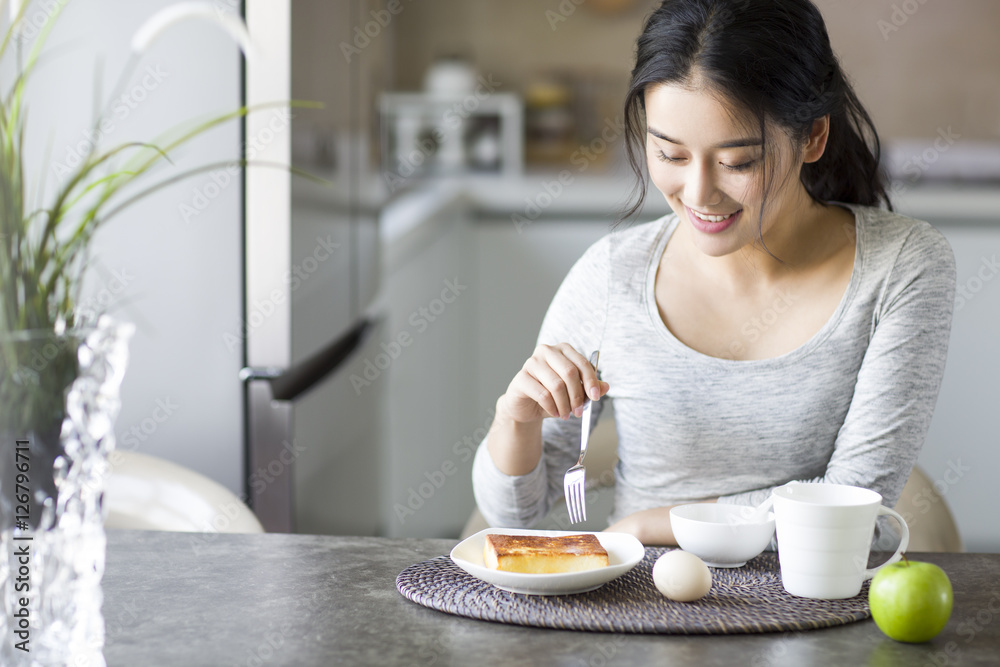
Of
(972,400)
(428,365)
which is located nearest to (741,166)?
(428,365)

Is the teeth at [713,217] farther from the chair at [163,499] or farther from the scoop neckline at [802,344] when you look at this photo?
the chair at [163,499]

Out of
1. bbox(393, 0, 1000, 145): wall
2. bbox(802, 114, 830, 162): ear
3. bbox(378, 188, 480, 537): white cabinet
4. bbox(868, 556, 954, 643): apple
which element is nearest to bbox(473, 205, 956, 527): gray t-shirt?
bbox(802, 114, 830, 162): ear

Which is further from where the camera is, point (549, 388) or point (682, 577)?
point (549, 388)

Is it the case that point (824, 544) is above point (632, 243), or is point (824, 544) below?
below

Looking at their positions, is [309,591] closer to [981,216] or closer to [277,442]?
[277,442]

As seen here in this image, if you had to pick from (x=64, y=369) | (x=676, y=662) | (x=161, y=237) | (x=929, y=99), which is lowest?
(x=676, y=662)

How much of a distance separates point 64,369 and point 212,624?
0.25 metres

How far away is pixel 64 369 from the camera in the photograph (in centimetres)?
69

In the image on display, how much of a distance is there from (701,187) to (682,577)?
43 cm

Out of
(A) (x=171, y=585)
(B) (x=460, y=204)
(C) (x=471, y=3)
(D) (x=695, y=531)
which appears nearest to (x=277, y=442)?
(A) (x=171, y=585)

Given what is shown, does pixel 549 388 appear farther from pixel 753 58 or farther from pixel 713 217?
pixel 753 58

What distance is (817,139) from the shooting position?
117cm

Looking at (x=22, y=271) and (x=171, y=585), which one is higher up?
(x=22, y=271)

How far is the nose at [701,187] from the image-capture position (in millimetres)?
1065
